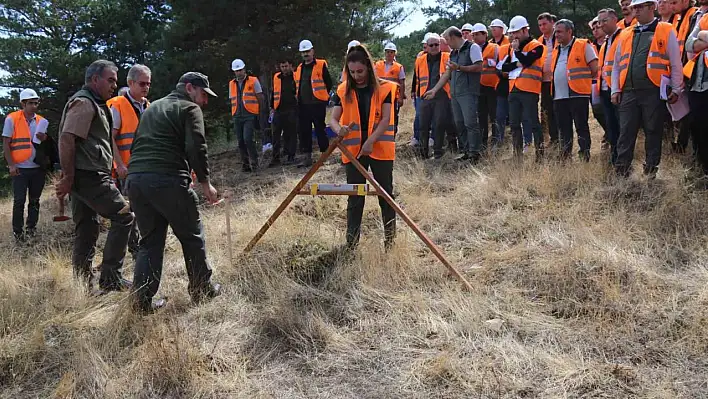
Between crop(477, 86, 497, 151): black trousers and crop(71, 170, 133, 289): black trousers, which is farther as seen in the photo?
crop(477, 86, 497, 151): black trousers

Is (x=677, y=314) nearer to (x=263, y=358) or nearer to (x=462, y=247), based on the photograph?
(x=462, y=247)

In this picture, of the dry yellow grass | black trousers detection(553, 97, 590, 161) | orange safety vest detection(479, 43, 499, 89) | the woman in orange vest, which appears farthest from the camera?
orange safety vest detection(479, 43, 499, 89)

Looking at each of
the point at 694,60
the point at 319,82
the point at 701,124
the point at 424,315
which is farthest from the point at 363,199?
the point at 319,82

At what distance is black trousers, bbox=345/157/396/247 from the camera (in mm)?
4676

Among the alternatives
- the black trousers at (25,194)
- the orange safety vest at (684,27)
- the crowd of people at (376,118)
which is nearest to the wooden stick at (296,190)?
the crowd of people at (376,118)

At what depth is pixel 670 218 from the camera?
15.0 ft

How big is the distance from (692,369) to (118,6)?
1763cm

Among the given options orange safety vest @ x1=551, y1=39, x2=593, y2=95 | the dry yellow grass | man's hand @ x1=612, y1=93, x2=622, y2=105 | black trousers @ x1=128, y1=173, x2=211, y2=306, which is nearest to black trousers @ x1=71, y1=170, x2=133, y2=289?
the dry yellow grass

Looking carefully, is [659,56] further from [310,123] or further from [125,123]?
[310,123]

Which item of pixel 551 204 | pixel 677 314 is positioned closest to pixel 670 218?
pixel 551 204

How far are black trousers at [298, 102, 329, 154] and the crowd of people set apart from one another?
0.45 feet

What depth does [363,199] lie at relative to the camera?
188 inches

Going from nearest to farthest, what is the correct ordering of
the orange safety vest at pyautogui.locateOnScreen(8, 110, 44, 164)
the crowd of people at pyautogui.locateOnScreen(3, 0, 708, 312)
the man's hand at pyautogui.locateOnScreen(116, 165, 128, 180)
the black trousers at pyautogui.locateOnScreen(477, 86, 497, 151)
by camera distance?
the crowd of people at pyautogui.locateOnScreen(3, 0, 708, 312), the man's hand at pyautogui.locateOnScreen(116, 165, 128, 180), the orange safety vest at pyautogui.locateOnScreen(8, 110, 44, 164), the black trousers at pyautogui.locateOnScreen(477, 86, 497, 151)

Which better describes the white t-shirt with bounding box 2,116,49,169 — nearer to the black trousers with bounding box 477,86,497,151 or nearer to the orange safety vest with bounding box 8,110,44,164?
the orange safety vest with bounding box 8,110,44,164
